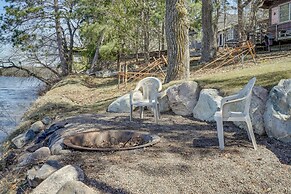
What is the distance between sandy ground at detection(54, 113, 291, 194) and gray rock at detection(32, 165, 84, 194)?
0.34 ft

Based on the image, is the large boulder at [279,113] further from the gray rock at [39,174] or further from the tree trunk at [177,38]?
the tree trunk at [177,38]

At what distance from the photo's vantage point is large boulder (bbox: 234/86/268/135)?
14.2ft

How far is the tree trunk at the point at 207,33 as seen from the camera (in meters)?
12.9

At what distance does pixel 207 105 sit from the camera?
5.40 metres

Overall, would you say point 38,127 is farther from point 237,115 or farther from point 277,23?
point 277,23

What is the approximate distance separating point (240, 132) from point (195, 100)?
58.6 inches

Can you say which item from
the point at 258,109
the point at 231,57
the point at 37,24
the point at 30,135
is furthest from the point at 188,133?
the point at 37,24

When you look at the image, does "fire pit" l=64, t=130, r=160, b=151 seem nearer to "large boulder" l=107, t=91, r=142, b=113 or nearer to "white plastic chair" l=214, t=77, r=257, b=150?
"white plastic chair" l=214, t=77, r=257, b=150

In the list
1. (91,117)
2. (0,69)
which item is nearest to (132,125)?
(91,117)

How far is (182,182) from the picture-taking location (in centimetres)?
286

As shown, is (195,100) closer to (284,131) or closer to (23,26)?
(284,131)

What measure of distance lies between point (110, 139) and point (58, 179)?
137cm

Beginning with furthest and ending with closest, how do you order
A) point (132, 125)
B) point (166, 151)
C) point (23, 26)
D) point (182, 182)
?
point (23, 26)
point (132, 125)
point (166, 151)
point (182, 182)

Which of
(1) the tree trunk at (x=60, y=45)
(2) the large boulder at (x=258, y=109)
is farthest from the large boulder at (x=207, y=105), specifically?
(1) the tree trunk at (x=60, y=45)
